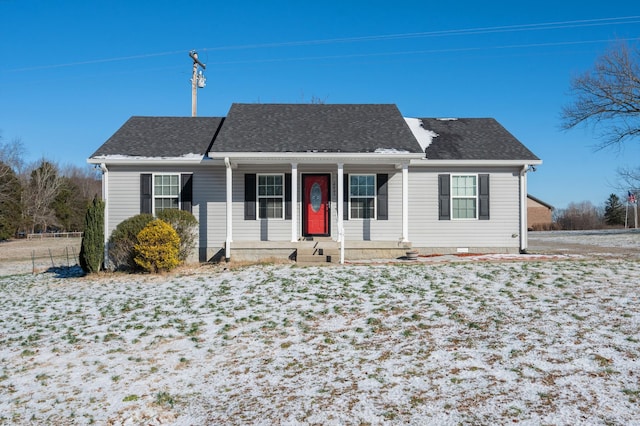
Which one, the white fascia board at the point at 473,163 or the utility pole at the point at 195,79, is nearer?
the white fascia board at the point at 473,163

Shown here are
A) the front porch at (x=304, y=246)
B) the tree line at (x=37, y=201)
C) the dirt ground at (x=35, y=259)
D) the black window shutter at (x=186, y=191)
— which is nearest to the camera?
the front porch at (x=304, y=246)

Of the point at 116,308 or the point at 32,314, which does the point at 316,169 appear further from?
the point at 32,314

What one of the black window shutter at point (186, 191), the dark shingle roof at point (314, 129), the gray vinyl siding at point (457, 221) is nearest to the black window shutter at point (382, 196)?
the gray vinyl siding at point (457, 221)

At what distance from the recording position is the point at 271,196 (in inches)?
525

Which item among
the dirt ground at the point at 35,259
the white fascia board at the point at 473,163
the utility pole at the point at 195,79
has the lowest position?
the dirt ground at the point at 35,259

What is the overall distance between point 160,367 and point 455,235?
10.1 m

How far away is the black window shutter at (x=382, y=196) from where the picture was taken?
1338 cm

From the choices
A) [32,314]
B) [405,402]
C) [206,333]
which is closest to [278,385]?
[405,402]

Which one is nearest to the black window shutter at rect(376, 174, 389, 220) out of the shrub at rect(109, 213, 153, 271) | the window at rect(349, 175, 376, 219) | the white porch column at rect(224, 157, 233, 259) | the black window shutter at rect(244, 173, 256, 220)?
the window at rect(349, 175, 376, 219)

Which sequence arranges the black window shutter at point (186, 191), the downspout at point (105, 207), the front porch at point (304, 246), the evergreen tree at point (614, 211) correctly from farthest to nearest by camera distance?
the evergreen tree at point (614, 211) < the black window shutter at point (186, 191) < the downspout at point (105, 207) < the front porch at point (304, 246)

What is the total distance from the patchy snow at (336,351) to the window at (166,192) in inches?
164

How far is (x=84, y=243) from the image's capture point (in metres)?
11.9

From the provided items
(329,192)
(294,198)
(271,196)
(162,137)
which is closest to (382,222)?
(329,192)

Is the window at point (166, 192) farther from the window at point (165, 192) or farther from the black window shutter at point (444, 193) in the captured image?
the black window shutter at point (444, 193)
